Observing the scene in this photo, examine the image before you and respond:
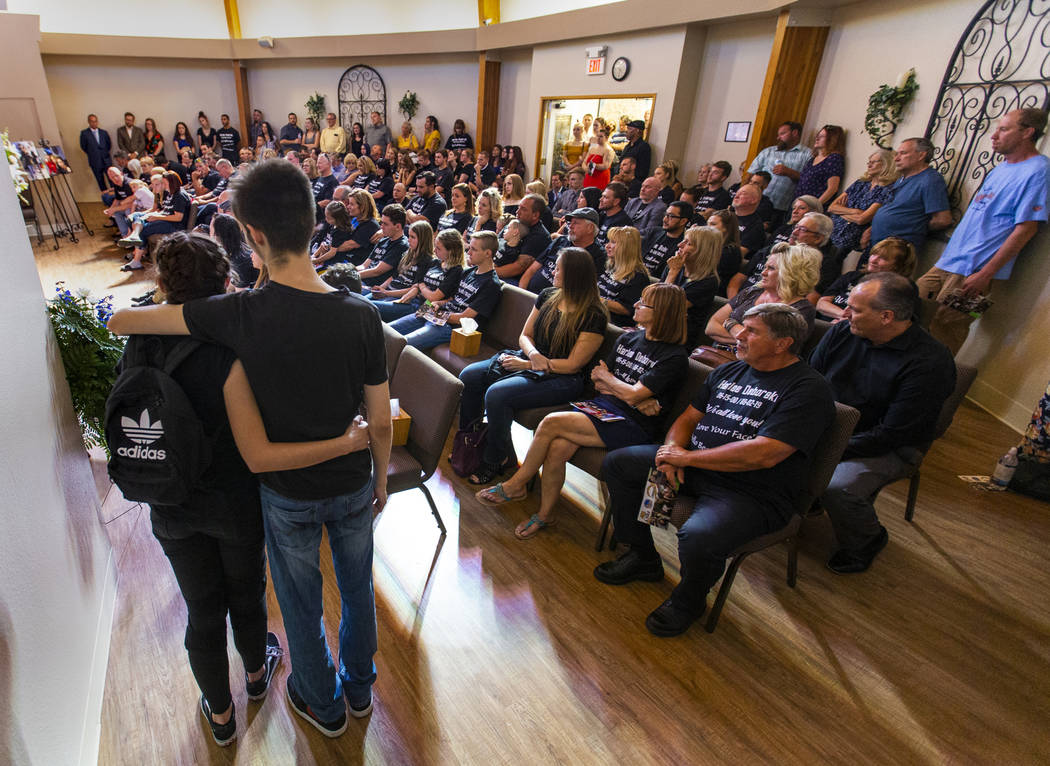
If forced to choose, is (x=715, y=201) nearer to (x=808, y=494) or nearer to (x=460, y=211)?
(x=460, y=211)

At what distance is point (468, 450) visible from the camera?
2945 mm

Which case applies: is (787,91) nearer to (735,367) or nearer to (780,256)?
(780,256)

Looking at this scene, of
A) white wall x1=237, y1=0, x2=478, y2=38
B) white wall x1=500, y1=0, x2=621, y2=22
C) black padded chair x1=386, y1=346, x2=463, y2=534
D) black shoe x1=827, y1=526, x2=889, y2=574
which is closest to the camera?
black padded chair x1=386, y1=346, x2=463, y2=534

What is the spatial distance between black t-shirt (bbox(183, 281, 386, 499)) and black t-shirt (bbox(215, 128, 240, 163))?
1378 cm

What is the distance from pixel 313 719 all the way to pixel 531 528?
3.86 feet

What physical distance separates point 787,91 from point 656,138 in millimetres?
1674

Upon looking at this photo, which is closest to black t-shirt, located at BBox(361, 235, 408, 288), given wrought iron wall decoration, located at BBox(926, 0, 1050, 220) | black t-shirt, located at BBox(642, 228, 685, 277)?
black t-shirt, located at BBox(642, 228, 685, 277)

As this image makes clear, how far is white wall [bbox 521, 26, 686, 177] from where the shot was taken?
6.57 metres

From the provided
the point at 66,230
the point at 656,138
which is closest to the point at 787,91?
the point at 656,138

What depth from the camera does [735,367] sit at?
2.24m

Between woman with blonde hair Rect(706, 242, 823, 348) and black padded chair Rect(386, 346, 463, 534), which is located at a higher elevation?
woman with blonde hair Rect(706, 242, 823, 348)

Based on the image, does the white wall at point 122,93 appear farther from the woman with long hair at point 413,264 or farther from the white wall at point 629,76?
the woman with long hair at point 413,264

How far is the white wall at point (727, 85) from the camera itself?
19.3 ft

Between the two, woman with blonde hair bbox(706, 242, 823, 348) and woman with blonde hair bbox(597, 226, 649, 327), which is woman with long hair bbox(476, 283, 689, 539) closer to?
woman with blonde hair bbox(706, 242, 823, 348)
